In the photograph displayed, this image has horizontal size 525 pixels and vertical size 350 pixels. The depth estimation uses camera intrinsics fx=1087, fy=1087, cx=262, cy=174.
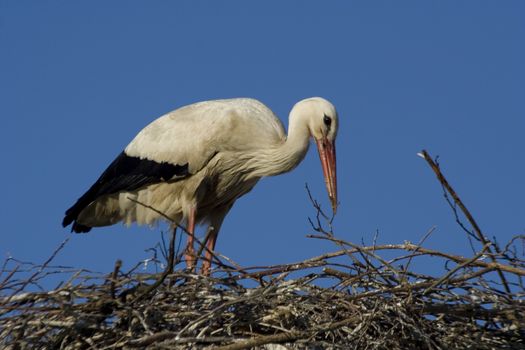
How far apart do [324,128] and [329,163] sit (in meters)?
0.26

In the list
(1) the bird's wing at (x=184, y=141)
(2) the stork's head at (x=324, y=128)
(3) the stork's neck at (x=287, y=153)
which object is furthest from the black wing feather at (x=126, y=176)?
(2) the stork's head at (x=324, y=128)

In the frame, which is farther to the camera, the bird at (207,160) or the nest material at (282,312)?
the bird at (207,160)

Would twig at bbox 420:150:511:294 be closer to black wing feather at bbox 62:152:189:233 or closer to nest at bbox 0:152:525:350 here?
nest at bbox 0:152:525:350

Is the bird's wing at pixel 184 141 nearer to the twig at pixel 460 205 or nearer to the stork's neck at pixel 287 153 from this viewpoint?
the stork's neck at pixel 287 153

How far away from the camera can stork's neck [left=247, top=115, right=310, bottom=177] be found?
25.9ft

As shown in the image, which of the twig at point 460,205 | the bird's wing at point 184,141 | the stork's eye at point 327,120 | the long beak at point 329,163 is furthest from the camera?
the bird's wing at point 184,141

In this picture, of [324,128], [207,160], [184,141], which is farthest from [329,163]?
[184,141]

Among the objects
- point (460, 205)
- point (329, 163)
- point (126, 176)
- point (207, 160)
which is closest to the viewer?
point (460, 205)

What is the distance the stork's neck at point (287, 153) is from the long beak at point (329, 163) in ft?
0.40

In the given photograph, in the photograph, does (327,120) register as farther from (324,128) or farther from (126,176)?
A: (126,176)

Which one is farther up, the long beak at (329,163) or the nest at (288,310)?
the long beak at (329,163)

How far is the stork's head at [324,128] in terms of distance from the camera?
25.7 feet

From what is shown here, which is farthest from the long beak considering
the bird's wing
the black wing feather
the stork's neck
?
the black wing feather

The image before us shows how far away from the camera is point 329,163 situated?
7844 millimetres
